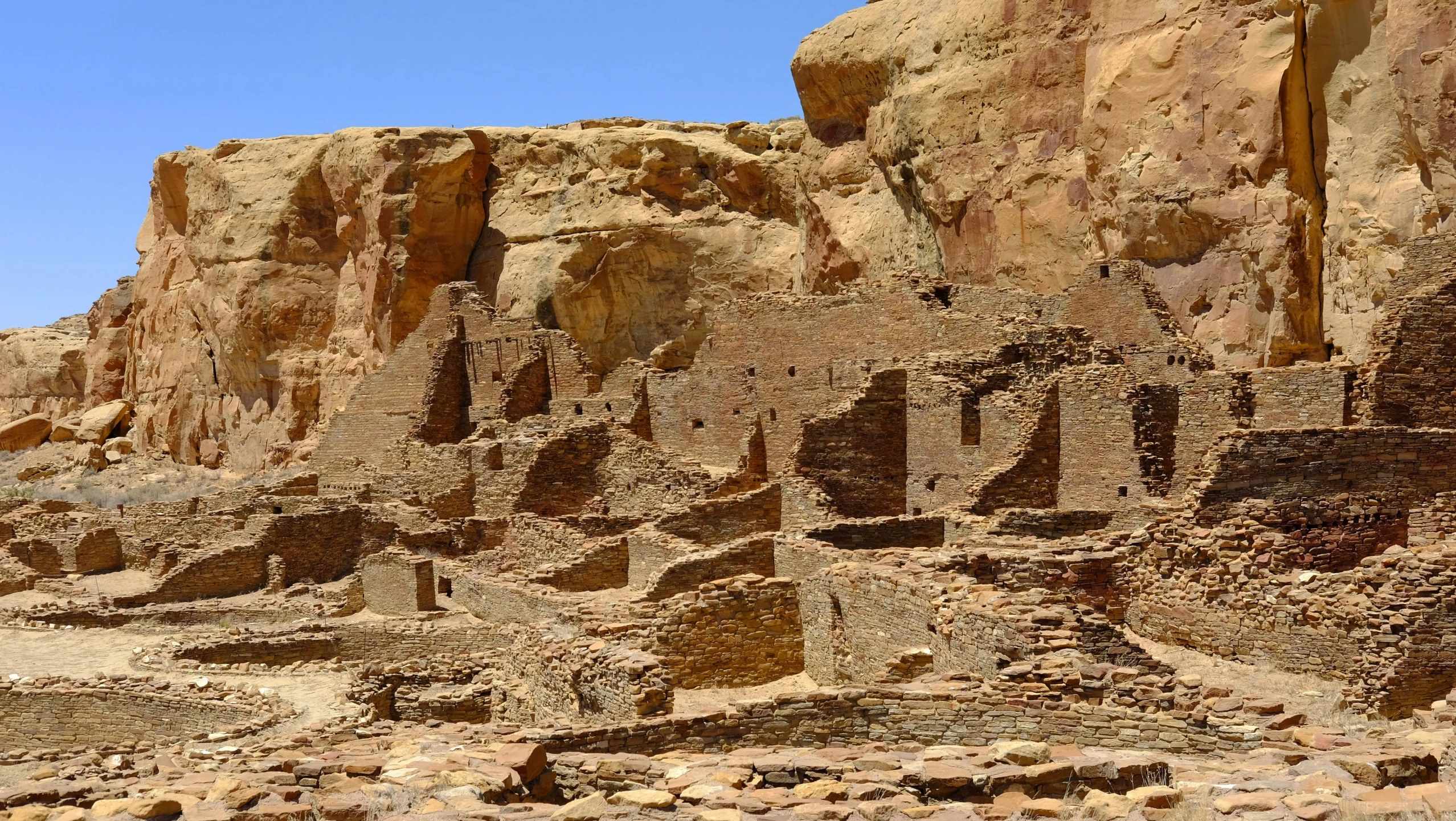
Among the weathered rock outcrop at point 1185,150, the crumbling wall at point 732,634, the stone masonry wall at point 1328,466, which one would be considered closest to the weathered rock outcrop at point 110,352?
the weathered rock outcrop at point 1185,150

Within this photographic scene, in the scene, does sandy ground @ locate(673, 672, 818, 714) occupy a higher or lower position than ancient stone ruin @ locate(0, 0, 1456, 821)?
lower

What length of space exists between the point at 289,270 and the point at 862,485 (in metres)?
26.4

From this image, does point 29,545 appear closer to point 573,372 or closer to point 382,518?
point 382,518

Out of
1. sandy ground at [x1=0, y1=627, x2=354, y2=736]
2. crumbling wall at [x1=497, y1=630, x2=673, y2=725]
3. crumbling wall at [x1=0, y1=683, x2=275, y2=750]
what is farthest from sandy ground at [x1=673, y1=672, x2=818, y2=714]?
crumbling wall at [x1=0, y1=683, x2=275, y2=750]

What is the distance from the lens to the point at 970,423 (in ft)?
63.0

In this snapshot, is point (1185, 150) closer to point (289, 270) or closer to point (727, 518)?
point (727, 518)

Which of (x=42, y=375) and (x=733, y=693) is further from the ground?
(x=42, y=375)

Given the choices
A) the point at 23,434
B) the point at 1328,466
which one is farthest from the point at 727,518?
the point at 23,434

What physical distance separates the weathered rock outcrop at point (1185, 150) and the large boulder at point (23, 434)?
3718cm

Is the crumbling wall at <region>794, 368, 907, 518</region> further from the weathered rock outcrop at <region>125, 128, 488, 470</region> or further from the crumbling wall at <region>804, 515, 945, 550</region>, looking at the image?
the weathered rock outcrop at <region>125, 128, 488, 470</region>

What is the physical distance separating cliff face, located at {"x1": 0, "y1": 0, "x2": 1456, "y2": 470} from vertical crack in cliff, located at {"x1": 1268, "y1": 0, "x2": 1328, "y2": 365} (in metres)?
0.04

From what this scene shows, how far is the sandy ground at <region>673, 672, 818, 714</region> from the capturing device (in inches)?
489

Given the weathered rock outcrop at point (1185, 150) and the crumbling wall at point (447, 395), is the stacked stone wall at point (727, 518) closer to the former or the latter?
the weathered rock outcrop at point (1185, 150)

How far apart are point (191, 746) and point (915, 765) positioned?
265 inches
